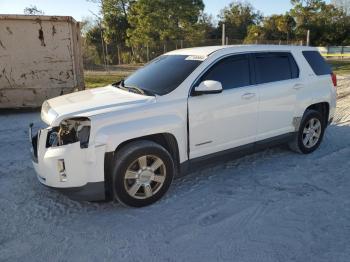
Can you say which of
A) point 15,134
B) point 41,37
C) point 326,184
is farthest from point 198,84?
point 41,37

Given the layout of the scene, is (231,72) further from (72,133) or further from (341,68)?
(341,68)

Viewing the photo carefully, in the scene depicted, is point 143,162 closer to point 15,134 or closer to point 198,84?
point 198,84

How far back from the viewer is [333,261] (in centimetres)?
293

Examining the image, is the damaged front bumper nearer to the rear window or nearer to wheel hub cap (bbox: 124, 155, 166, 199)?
wheel hub cap (bbox: 124, 155, 166, 199)

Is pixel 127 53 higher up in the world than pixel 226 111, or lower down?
higher up

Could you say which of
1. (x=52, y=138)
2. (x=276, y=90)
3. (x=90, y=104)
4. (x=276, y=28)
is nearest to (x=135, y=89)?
(x=90, y=104)

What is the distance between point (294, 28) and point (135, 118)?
4228 cm

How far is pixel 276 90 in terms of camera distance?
4898 millimetres

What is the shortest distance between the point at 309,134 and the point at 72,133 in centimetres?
375

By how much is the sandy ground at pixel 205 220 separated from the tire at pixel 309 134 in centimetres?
43

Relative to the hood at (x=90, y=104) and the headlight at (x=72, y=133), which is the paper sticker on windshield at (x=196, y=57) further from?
the headlight at (x=72, y=133)

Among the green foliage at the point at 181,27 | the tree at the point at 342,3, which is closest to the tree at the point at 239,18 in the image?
the green foliage at the point at 181,27

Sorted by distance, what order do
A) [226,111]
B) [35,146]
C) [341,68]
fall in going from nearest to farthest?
[35,146], [226,111], [341,68]

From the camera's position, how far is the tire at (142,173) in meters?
3.70
